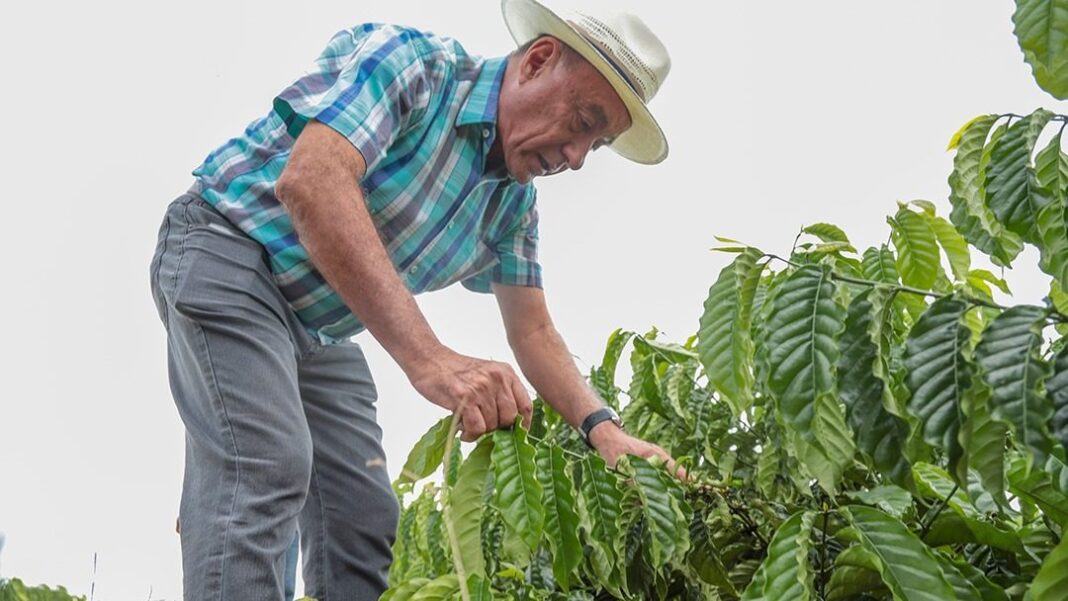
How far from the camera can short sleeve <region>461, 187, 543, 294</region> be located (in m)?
2.30

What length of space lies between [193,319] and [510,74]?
0.74 metres

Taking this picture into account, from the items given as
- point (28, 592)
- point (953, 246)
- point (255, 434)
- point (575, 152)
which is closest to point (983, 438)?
point (953, 246)

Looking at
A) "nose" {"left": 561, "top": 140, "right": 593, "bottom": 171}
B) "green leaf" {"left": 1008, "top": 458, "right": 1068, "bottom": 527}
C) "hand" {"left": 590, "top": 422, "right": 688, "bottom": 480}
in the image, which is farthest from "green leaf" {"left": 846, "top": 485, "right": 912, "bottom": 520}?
"nose" {"left": 561, "top": 140, "right": 593, "bottom": 171}

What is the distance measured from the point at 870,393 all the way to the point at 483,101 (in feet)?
3.64

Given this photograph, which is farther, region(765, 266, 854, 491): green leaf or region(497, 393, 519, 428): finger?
region(497, 393, 519, 428): finger

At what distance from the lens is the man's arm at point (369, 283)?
139 cm

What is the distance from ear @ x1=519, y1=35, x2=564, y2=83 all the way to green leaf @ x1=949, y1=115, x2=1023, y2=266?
2.88 ft

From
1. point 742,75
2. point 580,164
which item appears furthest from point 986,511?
point 742,75

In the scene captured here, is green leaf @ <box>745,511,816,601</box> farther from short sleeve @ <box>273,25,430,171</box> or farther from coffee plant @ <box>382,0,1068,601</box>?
short sleeve @ <box>273,25,430,171</box>

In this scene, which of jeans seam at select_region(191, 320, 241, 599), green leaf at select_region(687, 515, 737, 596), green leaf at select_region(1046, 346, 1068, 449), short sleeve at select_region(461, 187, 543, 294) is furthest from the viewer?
short sleeve at select_region(461, 187, 543, 294)

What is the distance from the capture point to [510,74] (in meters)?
2.03

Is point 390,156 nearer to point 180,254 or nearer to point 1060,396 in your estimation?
point 180,254

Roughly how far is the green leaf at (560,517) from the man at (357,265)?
0.30ft

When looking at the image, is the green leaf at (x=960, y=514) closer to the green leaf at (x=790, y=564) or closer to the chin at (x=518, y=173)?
the green leaf at (x=790, y=564)
